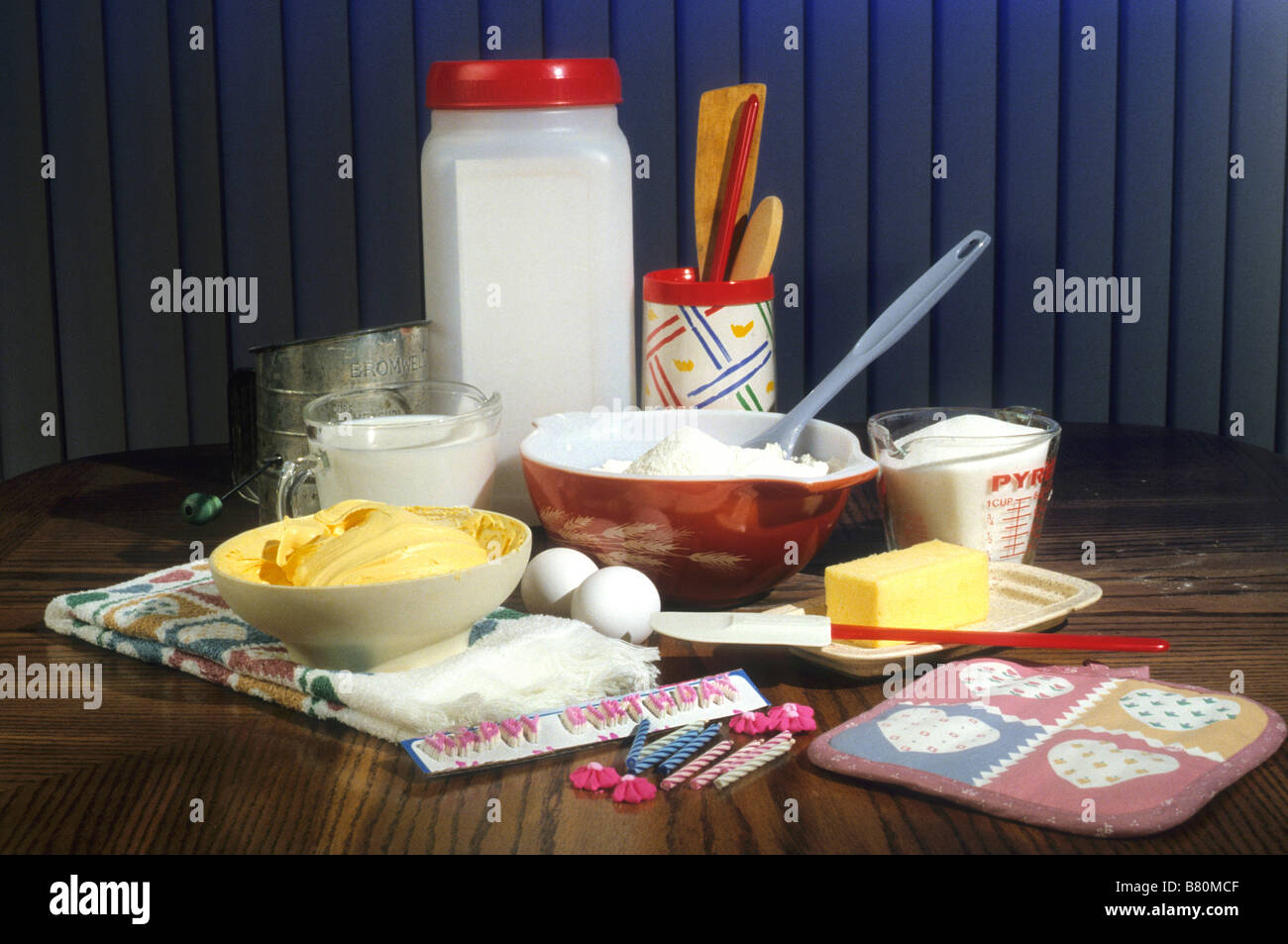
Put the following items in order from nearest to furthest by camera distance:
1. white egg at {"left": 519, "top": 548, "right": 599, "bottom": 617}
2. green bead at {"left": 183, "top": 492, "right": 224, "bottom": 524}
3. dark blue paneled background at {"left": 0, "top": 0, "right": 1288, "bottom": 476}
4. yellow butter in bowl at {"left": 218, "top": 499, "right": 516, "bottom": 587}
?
1. yellow butter in bowl at {"left": 218, "top": 499, "right": 516, "bottom": 587}
2. white egg at {"left": 519, "top": 548, "right": 599, "bottom": 617}
3. green bead at {"left": 183, "top": 492, "right": 224, "bottom": 524}
4. dark blue paneled background at {"left": 0, "top": 0, "right": 1288, "bottom": 476}

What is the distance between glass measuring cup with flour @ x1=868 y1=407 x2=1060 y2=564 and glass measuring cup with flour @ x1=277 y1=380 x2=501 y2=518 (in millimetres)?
266

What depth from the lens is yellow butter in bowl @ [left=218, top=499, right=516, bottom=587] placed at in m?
0.67

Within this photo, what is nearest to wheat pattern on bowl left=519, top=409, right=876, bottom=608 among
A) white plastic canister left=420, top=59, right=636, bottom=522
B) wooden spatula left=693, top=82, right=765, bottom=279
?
white plastic canister left=420, top=59, right=636, bottom=522

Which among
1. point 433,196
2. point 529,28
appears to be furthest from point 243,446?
point 529,28

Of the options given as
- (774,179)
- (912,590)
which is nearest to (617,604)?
(912,590)

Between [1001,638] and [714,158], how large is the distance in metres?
0.50

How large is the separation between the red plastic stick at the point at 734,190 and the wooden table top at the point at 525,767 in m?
0.22

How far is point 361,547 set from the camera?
0.69 metres

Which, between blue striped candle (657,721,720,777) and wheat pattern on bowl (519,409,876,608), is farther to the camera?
wheat pattern on bowl (519,409,876,608)

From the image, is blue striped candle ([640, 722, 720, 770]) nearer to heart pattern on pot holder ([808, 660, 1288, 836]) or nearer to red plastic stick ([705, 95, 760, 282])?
heart pattern on pot holder ([808, 660, 1288, 836])

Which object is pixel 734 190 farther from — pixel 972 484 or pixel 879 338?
pixel 972 484

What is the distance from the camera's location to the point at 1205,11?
178cm

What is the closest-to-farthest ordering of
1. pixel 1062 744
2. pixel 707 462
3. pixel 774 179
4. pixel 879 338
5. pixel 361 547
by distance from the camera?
pixel 1062 744 → pixel 361 547 → pixel 707 462 → pixel 879 338 → pixel 774 179
